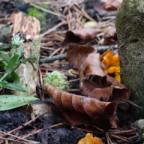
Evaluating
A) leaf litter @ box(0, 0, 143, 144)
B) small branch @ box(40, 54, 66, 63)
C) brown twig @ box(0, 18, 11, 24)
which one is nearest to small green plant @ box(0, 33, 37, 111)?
leaf litter @ box(0, 0, 143, 144)

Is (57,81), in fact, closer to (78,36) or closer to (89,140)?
(89,140)

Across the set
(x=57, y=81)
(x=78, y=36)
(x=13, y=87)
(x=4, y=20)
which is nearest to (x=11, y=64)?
(x=13, y=87)

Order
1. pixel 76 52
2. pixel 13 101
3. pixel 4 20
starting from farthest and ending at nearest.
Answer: pixel 4 20
pixel 76 52
pixel 13 101

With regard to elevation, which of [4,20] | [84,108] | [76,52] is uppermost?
[4,20]

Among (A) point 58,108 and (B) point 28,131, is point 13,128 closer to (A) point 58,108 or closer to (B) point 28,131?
(B) point 28,131

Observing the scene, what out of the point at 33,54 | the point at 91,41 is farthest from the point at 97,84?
the point at 91,41

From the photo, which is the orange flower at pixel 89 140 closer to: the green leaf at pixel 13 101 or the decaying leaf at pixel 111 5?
the green leaf at pixel 13 101
